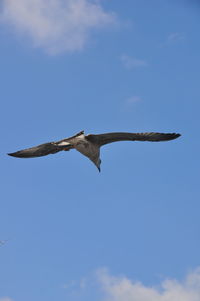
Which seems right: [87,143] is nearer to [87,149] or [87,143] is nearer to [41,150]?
[87,149]

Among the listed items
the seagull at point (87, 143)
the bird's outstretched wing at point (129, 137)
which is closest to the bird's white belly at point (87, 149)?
the seagull at point (87, 143)

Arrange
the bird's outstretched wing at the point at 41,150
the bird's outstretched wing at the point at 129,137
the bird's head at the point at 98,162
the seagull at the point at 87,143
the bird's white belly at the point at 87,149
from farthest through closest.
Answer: the bird's head at the point at 98,162 < the bird's outstretched wing at the point at 41,150 < the bird's white belly at the point at 87,149 < the seagull at the point at 87,143 < the bird's outstretched wing at the point at 129,137

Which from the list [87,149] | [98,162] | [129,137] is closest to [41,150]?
[87,149]

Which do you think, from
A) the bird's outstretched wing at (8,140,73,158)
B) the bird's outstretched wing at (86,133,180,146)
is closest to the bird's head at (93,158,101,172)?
the bird's outstretched wing at (86,133,180,146)

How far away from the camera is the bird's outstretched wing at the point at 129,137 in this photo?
117 ft

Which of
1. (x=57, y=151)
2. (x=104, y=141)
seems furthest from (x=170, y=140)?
(x=57, y=151)

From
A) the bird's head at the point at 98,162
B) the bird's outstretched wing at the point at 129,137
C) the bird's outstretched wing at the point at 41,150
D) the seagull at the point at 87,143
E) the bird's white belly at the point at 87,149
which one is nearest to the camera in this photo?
the bird's outstretched wing at the point at 129,137

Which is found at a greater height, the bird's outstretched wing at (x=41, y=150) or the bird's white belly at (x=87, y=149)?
the bird's outstretched wing at (x=41, y=150)

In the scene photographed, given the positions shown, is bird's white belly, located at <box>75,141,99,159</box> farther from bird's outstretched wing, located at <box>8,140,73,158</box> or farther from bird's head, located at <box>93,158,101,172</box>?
bird's outstretched wing, located at <box>8,140,73,158</box>

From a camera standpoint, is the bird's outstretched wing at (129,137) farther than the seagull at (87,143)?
No

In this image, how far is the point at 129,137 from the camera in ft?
119

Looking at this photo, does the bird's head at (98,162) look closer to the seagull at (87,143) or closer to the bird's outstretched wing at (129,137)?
the seagull at (87,143)

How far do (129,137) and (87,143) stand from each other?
2.32 metres

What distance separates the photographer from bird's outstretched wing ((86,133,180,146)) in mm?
35812
